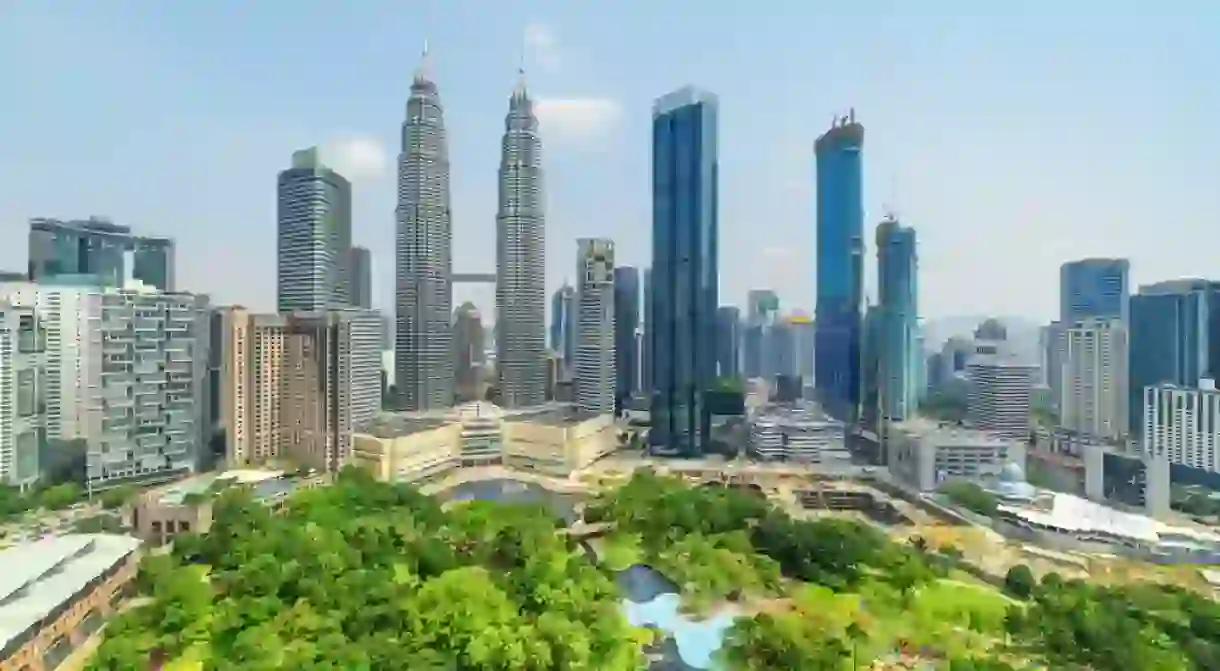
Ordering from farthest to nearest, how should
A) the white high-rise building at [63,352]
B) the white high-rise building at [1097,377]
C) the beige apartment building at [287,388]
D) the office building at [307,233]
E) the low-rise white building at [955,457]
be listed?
the office building at [307,233]
the white high-rise building at [1097,377]
the beige apartment building at [287,388]
the low-rise white building at [955,457]
the white high-rise building at [63,352]

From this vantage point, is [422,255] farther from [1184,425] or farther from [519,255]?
[1184,425]

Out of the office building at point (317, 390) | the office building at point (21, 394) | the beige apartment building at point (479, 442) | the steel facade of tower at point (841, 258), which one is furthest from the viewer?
the steel facade of tower at point (841, 258)

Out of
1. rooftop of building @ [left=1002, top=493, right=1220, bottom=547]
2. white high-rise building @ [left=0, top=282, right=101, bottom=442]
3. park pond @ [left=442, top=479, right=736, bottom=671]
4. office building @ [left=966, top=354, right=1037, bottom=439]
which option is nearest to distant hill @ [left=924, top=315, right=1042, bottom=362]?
office building @ [left=966, top=354, right=1037, bottom=439]

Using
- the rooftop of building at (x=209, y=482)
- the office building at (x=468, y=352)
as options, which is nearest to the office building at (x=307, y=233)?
the rooftop of building at (x=209, y=482)

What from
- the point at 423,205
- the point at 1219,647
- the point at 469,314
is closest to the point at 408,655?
the point at 1219,647

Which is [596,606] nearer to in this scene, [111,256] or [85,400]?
[85,400]

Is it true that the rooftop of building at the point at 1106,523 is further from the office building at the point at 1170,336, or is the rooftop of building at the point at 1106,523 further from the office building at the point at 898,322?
the office building at the point at 898,322

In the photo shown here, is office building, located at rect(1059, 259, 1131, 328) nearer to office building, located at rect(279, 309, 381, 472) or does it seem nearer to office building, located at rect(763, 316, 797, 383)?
office building, located at rect(763, 316, 797, 383)
